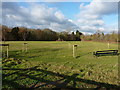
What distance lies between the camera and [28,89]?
3.01 m

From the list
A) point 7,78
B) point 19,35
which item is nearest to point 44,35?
point 19,35

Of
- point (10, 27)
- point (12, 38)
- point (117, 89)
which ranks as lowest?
point (117, 89)

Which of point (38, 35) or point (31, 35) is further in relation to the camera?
point (38, 35)

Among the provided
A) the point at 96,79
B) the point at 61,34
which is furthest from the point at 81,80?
the point at 61,34

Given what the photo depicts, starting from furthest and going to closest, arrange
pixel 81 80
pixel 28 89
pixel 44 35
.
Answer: pixel 44 35
pixel 81 80
pixel 28 89

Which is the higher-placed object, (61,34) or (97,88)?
(61,34)

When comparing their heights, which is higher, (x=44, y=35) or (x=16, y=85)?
(x=44, y=35)

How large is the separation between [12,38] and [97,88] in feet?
162

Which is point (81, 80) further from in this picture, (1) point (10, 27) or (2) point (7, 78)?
(1) point (10, 27)

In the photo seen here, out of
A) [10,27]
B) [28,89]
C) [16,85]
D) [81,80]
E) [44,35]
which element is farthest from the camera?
[44,35]

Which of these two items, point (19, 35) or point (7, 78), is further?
point (19, 35)

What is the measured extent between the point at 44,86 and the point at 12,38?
48.5 m

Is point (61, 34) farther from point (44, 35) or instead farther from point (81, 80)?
point (81, 80)

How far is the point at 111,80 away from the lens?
3.65 meters
